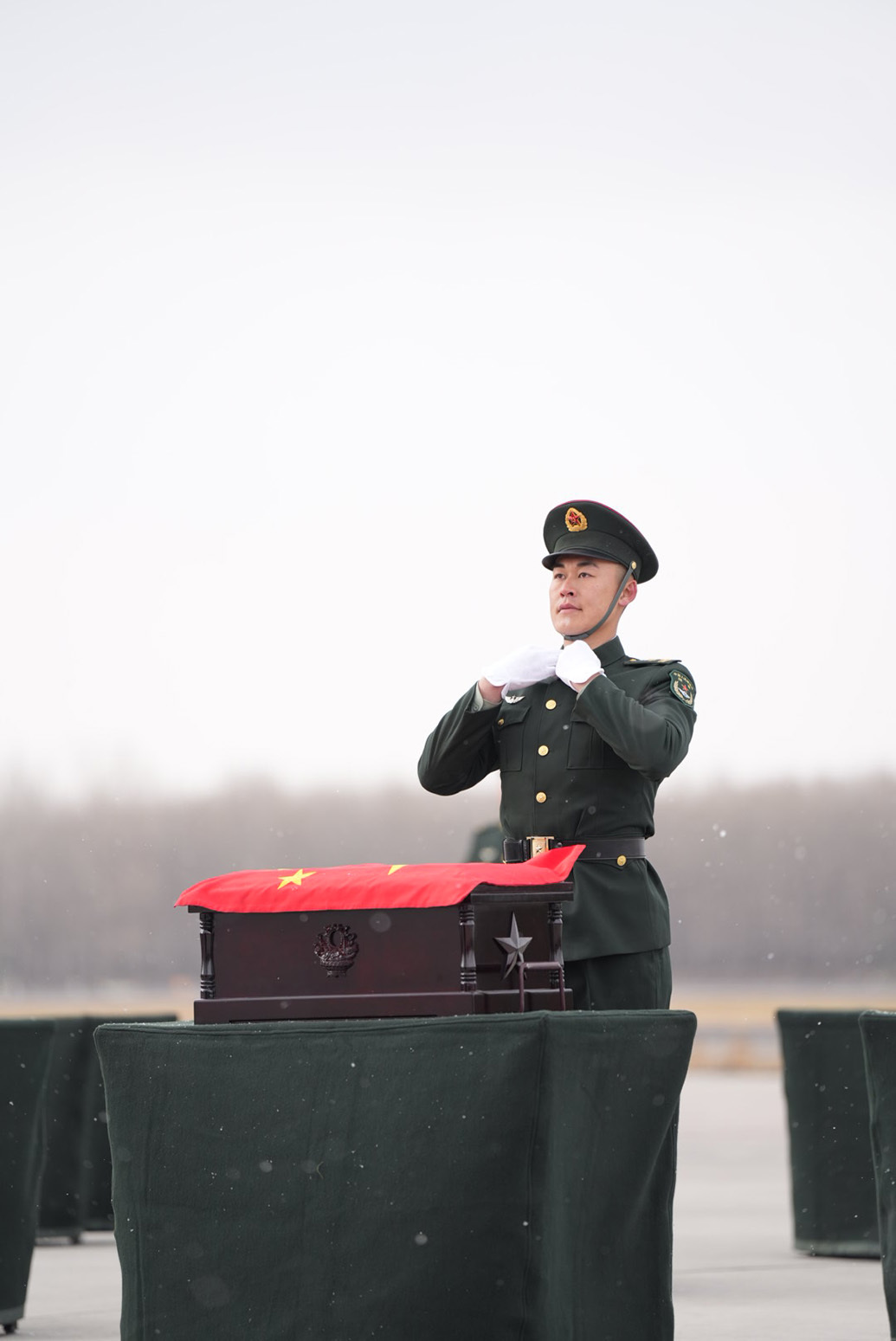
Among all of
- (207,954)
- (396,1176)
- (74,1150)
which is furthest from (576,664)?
(74,1150)

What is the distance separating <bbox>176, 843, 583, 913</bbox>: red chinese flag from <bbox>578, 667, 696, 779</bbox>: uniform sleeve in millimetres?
214

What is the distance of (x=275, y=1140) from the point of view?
9.37ft

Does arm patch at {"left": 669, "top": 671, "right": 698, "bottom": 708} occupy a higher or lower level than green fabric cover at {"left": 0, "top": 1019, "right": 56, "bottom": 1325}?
higher

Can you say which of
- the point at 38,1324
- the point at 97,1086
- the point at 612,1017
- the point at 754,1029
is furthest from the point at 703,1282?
the point at 754,1029

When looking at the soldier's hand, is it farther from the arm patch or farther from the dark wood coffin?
the dark wood coffin

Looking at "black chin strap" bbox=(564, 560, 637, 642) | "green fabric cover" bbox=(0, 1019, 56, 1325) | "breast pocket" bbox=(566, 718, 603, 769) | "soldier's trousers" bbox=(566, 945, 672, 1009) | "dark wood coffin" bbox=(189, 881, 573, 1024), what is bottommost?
"green fabric cover" bbox=(0, 1019, 56, 1325)

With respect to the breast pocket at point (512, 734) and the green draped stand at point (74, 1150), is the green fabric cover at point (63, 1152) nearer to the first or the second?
the green draped stand at point (74, 1150)

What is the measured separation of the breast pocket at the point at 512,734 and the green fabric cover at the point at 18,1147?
1.72 metres

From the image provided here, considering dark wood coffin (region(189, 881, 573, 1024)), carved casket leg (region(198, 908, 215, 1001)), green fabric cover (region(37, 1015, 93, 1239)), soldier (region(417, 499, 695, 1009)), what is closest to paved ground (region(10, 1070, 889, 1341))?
green fabric cover (region(37, 1015, 93, 1239))

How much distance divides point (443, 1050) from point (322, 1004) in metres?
0.22

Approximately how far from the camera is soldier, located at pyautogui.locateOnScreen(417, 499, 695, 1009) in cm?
320

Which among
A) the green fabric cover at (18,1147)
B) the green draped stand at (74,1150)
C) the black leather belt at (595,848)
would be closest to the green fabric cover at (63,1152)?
the green draped stand at (74,1150)

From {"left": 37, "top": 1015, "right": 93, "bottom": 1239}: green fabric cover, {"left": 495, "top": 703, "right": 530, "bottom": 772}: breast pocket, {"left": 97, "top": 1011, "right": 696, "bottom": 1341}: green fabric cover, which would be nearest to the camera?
{"left": 97, "top": 1011, "right": 696, "bottom": 1341}: green fabric cover

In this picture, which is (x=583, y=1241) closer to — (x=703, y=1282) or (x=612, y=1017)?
(x=612, y=1017)
